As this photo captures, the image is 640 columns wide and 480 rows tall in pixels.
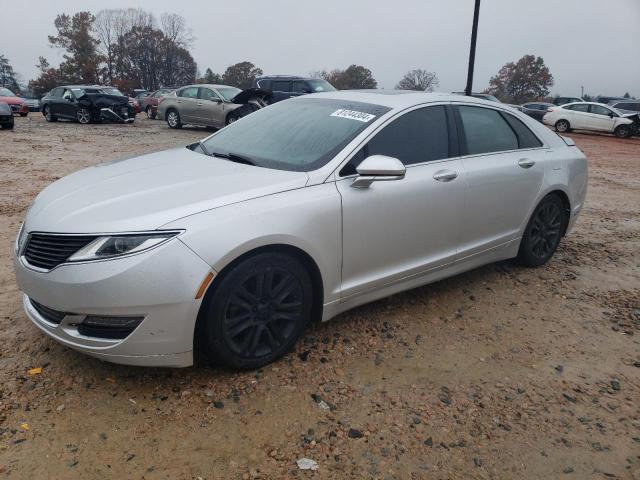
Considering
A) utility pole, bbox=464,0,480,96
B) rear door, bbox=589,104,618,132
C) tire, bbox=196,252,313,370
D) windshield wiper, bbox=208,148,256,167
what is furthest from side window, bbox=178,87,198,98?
rear door, bbox=589,104,618,132

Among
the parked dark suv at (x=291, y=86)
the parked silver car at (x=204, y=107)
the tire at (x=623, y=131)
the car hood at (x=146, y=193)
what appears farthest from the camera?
the tire at (x=623, y=131)

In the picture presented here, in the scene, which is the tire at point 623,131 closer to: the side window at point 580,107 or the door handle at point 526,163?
the side window at point 580,107

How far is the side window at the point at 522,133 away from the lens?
4203mm

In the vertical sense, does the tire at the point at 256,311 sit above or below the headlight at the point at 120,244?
below

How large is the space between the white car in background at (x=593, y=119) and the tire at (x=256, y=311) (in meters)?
21.5

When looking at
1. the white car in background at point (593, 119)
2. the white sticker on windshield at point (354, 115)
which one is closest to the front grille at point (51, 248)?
the white sticker on windshield at point (354, 115)

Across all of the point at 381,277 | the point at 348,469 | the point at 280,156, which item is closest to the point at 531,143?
the point at 381,277

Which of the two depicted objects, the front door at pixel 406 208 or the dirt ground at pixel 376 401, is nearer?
the dirt ground at pixel 376 401

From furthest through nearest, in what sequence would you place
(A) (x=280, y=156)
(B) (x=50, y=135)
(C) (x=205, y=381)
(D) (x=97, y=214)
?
(B) (x=50, y=135), (A) (x=280, y=156), (C) (x=205, y=381), (D) (x=97, y=214)

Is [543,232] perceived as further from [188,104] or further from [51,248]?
[188,104]

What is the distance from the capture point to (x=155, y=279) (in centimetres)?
231

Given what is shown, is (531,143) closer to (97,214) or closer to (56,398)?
(97,214)

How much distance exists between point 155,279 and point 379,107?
1.93m

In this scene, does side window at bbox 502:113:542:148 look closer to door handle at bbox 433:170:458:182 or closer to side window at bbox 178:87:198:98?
door handle at bbox 433:170:458:182
